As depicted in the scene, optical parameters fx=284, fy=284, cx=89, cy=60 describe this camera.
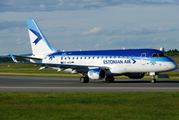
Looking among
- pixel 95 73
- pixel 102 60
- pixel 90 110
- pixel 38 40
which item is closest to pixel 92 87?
pixel 95 73

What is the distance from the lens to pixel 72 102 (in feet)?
57.3

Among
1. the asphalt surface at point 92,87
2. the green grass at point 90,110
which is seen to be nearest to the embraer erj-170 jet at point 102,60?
the asphalt surface at point 92,87

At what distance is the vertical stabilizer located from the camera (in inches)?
1801

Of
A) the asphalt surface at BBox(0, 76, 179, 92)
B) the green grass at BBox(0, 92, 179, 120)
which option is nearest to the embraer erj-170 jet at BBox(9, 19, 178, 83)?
the asphalt surface at BBox(0, 76, 179, 92)

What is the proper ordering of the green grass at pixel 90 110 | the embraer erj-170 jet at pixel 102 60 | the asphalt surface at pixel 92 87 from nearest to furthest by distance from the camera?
the green grass at pixel 90 110 < the asphalt surface at pixel 92 87 < the embraer erj-170 jet at pixel 102 60

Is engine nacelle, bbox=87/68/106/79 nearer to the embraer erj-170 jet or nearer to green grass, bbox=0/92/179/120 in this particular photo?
the embraer erj-170 jet

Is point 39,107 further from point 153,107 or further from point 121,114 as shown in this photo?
point 153,107

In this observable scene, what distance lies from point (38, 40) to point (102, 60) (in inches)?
504

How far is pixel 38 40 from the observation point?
46000 millimetres

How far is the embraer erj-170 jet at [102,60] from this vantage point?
113ft

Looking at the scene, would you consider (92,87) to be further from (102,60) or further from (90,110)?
(90,110)

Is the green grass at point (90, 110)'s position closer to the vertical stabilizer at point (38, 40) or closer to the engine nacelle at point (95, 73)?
the engine nacelle at point (95, 73)

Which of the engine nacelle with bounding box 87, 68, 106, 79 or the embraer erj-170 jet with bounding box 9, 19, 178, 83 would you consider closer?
the embraer erj-170 jet with bounding box 9, 19, 178, 83

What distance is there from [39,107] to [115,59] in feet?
75.0
